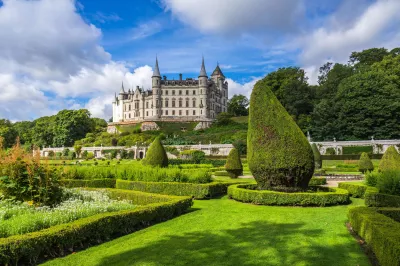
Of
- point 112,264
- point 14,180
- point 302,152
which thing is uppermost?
point 302,152

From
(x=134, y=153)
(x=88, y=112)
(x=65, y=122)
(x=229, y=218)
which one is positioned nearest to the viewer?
(x=229, y=218)

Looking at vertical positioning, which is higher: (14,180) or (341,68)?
Result: (341,68)

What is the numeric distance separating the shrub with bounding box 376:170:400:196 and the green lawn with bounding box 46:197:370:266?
8.25 ft

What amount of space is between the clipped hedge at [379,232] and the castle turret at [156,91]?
264ft

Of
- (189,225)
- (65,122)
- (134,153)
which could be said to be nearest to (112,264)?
(189,225)

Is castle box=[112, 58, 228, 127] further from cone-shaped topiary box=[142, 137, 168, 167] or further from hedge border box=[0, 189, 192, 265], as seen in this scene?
hedge border box=[0, 189, 192, 265]

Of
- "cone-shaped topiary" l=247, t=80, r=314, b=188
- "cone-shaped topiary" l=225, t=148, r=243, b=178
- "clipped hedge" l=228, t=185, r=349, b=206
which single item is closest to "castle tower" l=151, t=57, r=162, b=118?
"cone-shaped topiary" l=225, t=148, r=243, b=178

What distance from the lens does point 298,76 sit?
64.4 metres

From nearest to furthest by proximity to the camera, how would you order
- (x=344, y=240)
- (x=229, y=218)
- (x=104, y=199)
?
(x=344, y=240) → (x=229, y=218) → (x=104, y=199)

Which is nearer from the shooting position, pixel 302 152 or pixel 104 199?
pixel 104 199

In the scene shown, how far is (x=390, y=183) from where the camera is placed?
1049 cm

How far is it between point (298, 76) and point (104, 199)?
60.2 meters

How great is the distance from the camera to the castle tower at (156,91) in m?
86.5

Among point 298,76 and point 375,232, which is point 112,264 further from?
point 298,76
